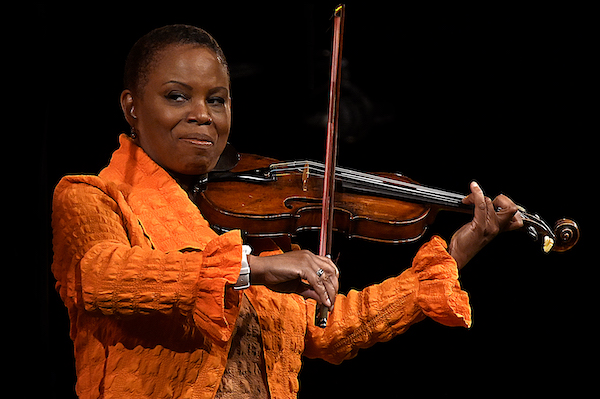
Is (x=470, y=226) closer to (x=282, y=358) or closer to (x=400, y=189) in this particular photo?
(x=400, y=189)

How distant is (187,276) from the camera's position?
126cm

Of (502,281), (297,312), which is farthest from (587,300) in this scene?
(297,312)

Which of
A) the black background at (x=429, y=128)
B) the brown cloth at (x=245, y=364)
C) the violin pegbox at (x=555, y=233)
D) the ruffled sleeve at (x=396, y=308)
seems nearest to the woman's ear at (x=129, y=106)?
the black background at (x=429, y=128)

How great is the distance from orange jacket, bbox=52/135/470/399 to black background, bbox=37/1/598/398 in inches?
15.5

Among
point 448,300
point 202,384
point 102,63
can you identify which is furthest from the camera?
point 102,63

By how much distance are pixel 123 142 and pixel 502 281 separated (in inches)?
43.2

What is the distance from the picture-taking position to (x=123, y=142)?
162 cm

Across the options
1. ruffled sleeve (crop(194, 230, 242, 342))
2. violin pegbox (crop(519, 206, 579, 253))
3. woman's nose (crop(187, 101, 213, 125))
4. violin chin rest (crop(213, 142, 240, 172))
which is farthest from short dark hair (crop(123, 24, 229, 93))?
violin pegbox (crop(519, 206, 579, 253))

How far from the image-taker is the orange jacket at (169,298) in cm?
127

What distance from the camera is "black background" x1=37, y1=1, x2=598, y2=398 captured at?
1.90 metres

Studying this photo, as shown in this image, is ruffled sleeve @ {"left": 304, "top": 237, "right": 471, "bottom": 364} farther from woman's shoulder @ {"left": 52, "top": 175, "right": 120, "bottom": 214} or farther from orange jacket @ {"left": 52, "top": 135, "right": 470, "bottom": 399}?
woman's shoulder @ {"left": 52, "top": 175, "right": 120, "bottom": 214}

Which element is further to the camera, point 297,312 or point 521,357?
point 521,357

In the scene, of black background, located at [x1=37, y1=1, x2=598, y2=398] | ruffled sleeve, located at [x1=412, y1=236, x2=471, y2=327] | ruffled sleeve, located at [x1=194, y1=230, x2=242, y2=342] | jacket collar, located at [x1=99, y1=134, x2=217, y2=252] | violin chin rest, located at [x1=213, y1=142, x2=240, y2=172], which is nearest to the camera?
ruffled sleeve, located at [x1=194, y1=230, x2=242, y2=342]

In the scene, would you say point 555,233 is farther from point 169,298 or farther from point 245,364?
point 169,298
